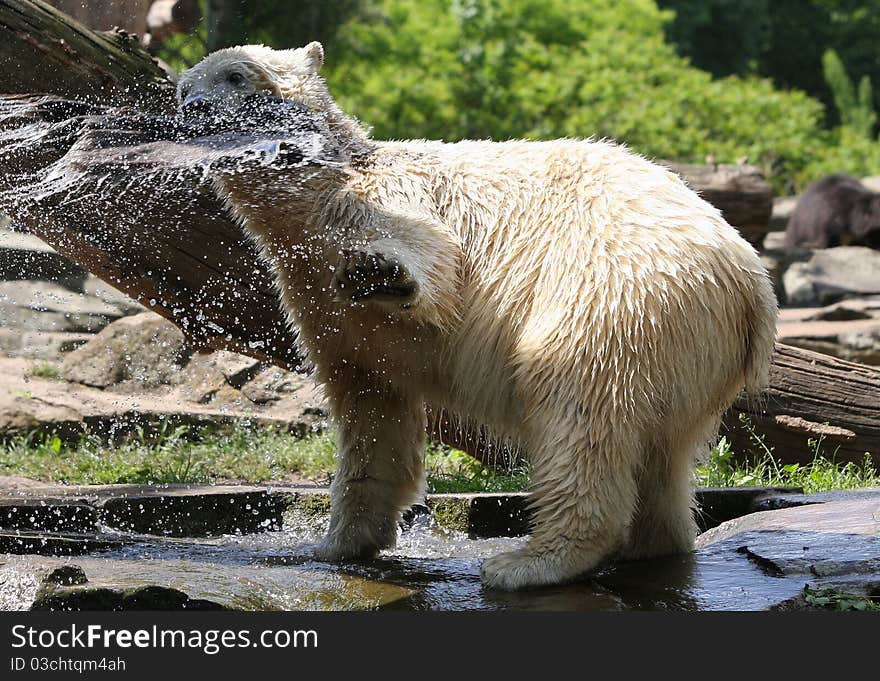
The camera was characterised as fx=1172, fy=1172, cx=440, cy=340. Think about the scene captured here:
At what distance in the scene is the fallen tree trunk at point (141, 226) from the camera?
4789 mm

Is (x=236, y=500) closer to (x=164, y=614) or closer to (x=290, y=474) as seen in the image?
(x=290, y=474)

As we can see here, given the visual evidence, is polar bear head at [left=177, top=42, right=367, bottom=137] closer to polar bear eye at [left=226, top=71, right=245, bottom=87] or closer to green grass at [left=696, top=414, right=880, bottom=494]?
polar bear eye at [left=226, top=71, right=245, bottom=87]

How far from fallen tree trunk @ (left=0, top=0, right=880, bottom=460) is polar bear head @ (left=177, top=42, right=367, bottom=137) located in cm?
69

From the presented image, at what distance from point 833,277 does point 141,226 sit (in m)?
8.47

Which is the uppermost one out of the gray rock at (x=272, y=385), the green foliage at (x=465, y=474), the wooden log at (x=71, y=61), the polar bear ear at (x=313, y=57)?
the wooden log at (x=71, y=61)

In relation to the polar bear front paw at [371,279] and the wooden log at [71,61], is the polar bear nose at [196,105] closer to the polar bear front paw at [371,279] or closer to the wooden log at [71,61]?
the polar bear front paw at [371,279]

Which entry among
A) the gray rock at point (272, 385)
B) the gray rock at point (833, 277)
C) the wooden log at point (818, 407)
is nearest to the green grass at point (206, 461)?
the gray rock at point (272, 385)

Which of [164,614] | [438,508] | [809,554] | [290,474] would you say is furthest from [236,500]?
[809,554]

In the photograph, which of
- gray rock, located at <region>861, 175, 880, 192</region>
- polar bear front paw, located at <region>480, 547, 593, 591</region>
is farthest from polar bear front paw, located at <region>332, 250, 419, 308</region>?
gray rock, located at <region>861, 175, 880, 192</region>

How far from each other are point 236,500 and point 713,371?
2.07 m

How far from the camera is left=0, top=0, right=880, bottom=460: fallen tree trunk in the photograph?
479cm

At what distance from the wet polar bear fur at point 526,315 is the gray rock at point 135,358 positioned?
3.60 metres

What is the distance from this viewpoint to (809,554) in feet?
11.9

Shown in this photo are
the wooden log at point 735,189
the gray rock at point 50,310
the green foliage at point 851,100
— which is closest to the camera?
the gray rock at point 50,310
